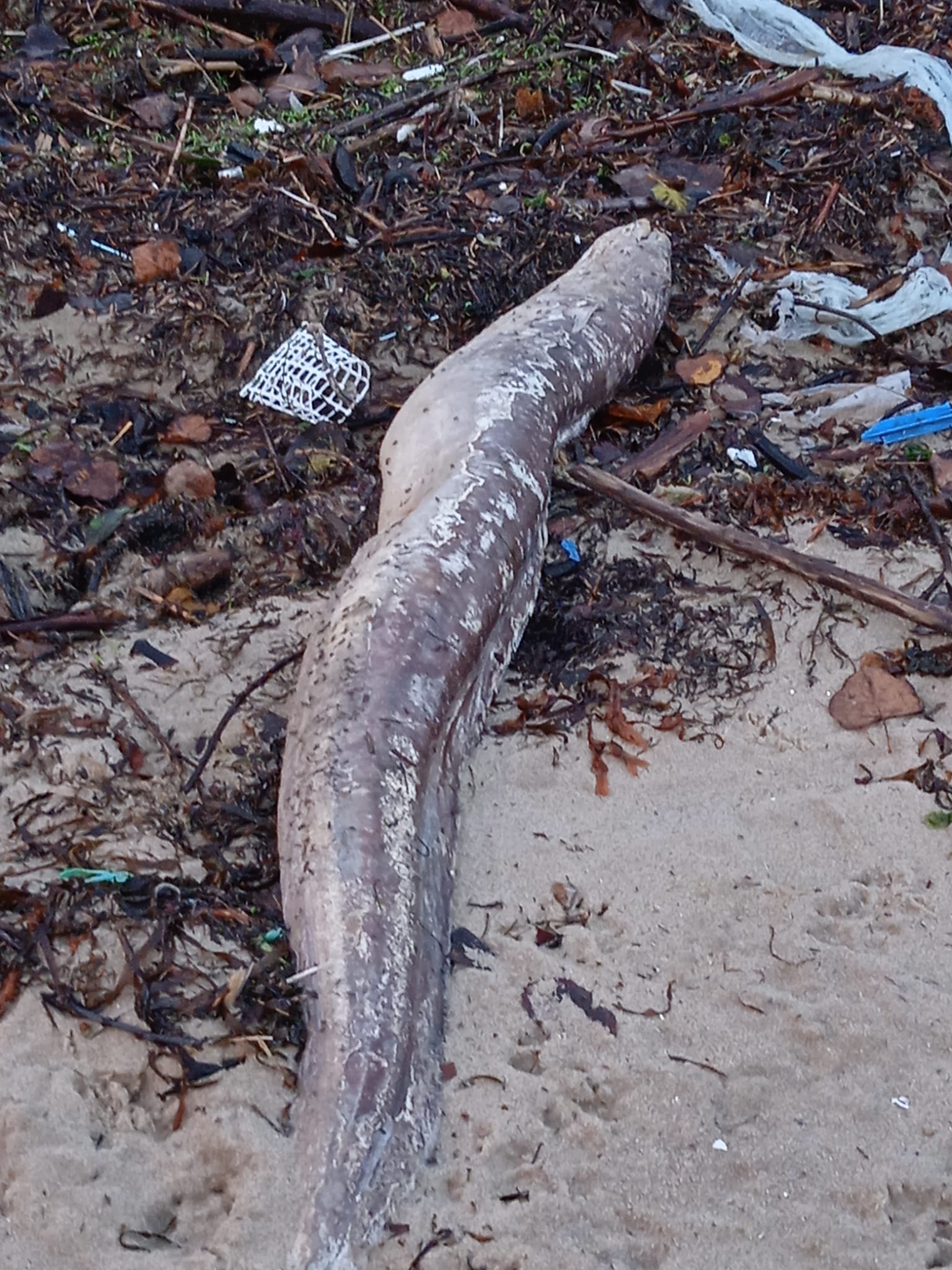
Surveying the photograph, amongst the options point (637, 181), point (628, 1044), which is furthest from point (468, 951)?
point (637, 181)

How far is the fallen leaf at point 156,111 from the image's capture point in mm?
5352

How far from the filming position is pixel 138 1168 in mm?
2326

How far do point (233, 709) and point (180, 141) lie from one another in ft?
11.0

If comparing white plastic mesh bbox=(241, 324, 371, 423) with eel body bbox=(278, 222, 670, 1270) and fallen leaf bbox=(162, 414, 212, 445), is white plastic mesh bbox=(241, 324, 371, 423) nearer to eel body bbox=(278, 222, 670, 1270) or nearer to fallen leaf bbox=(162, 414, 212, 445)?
fallen leaf bbox=(162, 414, 212, 445)

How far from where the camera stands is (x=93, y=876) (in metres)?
2.76

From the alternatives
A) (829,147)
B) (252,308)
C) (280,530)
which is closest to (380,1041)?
(280,530)

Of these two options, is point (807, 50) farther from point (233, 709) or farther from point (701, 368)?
point (233, 709)

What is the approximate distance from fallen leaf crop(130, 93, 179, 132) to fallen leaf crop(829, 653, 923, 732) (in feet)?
14.0

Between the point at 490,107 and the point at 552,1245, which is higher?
the point at 490,107

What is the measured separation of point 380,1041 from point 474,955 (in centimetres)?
44

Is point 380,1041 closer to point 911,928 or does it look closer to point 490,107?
point 911,928

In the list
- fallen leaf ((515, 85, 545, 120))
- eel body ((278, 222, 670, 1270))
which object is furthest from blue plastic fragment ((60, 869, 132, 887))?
fallen leaf ((515, 85, 545, 120))

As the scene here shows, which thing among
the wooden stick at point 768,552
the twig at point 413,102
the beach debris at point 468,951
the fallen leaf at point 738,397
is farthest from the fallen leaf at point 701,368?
the beach debris at point 468,951

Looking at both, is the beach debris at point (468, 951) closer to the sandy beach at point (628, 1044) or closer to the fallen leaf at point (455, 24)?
the sandy beach at point (628, 1044)
